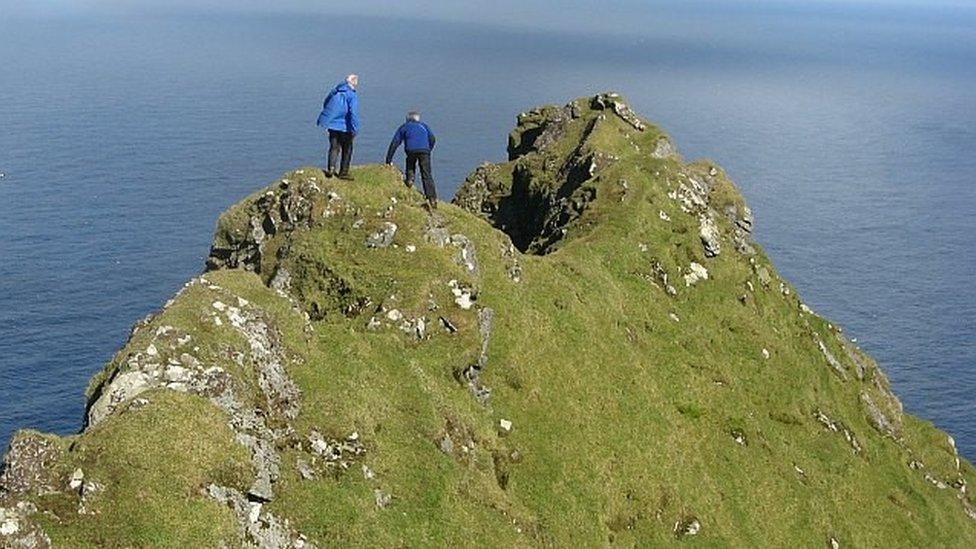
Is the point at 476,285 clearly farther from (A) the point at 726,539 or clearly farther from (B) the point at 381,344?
(A) the point at 726,539

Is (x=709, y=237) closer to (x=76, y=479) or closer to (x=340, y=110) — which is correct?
(x=340, y=110)

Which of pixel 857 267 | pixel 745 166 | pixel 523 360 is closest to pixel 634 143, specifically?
pixel 523 360

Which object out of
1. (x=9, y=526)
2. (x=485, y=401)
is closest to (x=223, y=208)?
(x=485, y=401)

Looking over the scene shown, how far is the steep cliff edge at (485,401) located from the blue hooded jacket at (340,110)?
334 centimetres

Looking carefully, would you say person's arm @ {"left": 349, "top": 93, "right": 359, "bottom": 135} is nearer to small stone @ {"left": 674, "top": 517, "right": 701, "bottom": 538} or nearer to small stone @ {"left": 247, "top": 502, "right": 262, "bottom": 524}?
small stone @ {"left": 247, "top": 502, "right": 262, "bottom": 524}

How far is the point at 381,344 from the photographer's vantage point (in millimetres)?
30859

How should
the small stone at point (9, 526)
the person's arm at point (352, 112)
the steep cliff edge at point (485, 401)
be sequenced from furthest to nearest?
1. the person's arm at point (352, 112)
2. the steep cliff edge at point (485, 401)
3. the small stone at point (9, 526)

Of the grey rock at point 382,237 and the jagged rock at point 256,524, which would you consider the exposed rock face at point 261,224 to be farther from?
the jagged rock at point 256,524

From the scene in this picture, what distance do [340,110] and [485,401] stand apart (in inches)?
549

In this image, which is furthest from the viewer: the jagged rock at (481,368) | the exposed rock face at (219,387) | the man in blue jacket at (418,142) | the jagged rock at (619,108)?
the jagged rock at (619,108)

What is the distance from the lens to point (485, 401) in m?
33.7

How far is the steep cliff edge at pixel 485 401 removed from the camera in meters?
21.3

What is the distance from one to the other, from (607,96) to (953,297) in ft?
240

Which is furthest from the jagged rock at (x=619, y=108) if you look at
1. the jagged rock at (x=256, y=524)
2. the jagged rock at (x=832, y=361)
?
the jagged rock at (x=256, y=524)
